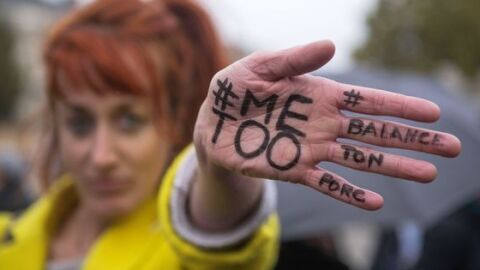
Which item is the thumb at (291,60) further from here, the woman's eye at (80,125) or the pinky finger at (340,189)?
the woman's eye at (80,125)

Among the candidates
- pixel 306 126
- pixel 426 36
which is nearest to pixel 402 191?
pixel 306 126

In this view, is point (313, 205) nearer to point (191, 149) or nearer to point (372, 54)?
point (191, 149)

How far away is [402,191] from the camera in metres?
3.08

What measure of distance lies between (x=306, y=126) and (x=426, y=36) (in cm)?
1382

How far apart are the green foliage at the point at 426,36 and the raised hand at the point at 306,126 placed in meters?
12.7

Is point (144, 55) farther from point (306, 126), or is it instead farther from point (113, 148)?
point (306, 126)

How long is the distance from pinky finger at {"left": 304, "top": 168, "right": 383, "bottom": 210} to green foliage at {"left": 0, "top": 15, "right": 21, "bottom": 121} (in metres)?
29.3

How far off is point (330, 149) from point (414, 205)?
211 cm

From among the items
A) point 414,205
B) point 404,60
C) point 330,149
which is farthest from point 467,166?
point 404,60

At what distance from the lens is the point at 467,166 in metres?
3.17

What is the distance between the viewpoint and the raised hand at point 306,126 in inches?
40.5

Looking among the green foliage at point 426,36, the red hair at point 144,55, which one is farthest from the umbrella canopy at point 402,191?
the green foliage at point 426,36

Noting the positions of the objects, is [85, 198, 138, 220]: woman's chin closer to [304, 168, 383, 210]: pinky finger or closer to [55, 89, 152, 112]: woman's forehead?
[55, 89, 152, 112]: woman's forehead

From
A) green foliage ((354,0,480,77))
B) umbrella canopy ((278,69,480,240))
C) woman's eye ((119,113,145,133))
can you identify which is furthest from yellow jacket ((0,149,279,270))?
green foliage ((354,0,480,77))
